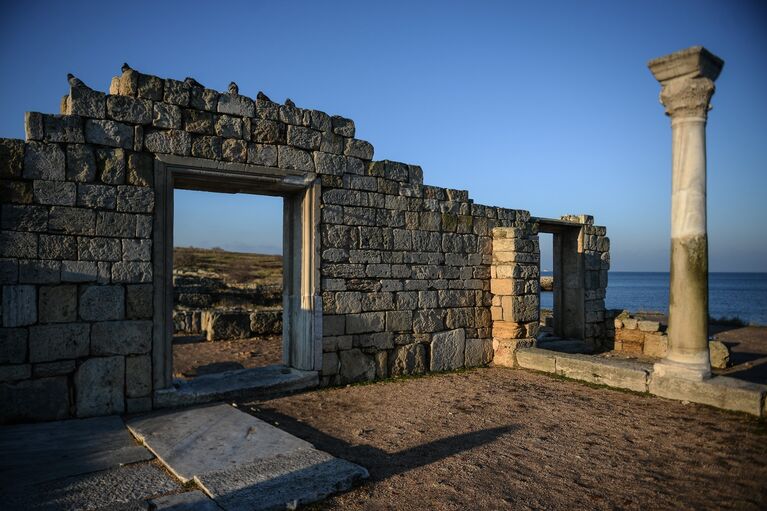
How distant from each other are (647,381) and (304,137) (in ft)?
19.0

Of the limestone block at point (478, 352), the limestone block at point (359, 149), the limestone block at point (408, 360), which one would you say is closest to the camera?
the limestone block at point (359, 149)

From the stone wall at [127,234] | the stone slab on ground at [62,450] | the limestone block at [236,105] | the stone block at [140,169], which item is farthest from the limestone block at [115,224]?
the stone slab on ground at [62,450]

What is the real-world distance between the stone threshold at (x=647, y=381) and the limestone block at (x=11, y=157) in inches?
297

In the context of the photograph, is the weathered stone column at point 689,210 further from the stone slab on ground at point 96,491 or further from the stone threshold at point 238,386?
the stone slab on ground at point 96,491

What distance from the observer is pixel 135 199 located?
5.36 m

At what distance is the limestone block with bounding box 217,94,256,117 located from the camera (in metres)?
5.95

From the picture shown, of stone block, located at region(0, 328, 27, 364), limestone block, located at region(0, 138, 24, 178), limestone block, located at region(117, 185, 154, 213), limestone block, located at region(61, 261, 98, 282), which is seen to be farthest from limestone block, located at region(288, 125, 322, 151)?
stone block, located at region(0, 328, 27, 364)

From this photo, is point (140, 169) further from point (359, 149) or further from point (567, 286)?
point (567, 286)

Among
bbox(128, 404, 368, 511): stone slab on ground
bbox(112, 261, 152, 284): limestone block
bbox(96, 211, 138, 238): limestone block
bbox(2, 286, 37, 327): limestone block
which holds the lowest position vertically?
bbox(128, 404, 368, 511): stone slab on ground

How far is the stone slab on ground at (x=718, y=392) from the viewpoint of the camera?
5.41 meters

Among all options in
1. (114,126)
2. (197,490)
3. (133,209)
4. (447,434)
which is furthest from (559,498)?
(114,126)

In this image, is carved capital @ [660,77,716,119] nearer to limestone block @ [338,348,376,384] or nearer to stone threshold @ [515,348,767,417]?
stone threshold @ [515,348,767,417]

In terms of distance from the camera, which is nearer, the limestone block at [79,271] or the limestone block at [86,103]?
the limestone block at [79,271]

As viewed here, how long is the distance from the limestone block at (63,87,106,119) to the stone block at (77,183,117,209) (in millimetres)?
784
